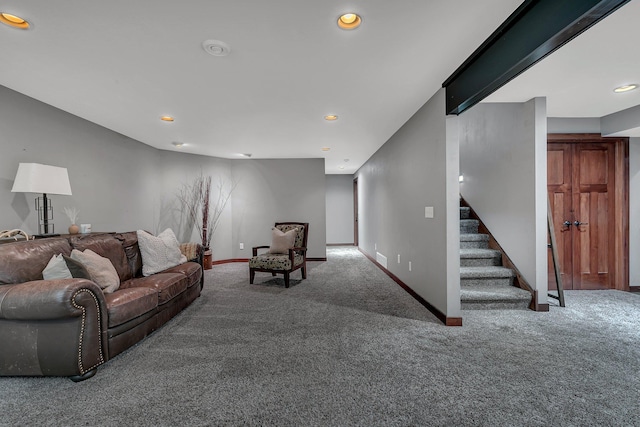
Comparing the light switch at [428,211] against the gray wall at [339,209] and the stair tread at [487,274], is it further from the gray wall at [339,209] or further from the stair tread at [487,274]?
the gray wall at [339,209]

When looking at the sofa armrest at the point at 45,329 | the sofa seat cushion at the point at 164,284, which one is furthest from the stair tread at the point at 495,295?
the sofa armrest at the point at 45,329

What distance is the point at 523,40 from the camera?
1.68 meters

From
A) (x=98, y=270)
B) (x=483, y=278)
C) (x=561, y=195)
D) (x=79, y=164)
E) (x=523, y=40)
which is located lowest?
(x=483, y=278)

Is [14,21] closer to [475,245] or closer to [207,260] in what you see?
[207,260]

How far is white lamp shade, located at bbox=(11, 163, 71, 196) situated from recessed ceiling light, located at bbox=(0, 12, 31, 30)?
1288mm

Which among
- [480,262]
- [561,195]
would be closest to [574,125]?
[561,195]

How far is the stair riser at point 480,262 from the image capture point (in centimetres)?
368

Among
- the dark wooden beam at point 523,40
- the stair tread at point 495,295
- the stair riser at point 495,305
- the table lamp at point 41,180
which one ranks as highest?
the dark wooden beam at point 523,40

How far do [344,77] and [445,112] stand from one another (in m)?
1.05

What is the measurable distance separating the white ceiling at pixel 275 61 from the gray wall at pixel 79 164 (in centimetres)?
20

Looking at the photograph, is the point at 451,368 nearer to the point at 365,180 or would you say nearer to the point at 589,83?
the point at 589,83

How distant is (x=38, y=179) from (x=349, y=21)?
3.09 meters

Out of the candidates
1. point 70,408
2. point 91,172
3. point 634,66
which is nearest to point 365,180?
point 634,66

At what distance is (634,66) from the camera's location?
93.5 inches
